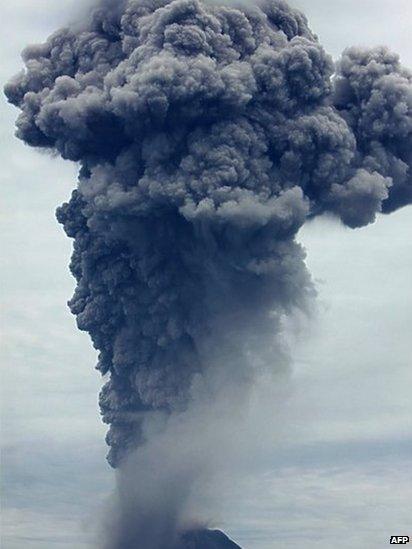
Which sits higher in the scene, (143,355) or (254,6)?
(254,6)

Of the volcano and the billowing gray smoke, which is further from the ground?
the billowing gray smoke

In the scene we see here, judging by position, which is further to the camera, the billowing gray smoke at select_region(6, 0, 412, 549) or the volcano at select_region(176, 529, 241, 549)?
the volcano at select_region(176, 529, 241, 549)

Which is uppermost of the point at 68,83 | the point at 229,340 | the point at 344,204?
the point at 68,83

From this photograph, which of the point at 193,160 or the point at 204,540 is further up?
the point at 193,160

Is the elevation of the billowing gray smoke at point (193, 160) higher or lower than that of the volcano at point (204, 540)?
higher

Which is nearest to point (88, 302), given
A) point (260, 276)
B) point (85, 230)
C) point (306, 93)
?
point (85, 230)

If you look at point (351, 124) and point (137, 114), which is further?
point (351, 124)

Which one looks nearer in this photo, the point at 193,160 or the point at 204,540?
the point at 193,160

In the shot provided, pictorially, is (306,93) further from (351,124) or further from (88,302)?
(88,302)
